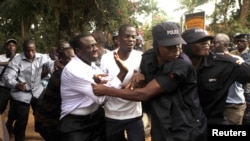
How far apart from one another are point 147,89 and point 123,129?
106cm

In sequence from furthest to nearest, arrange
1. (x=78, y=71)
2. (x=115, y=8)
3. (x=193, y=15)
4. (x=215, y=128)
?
1. (x=115, y=8)
2. (x=193, y=15)
3. (x=78, y=71)
4. (x=215, y=128)

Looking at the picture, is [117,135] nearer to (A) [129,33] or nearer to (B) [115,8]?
(A) [129,33]

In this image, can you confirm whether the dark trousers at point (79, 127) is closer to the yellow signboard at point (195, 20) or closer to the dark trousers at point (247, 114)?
the dark trousers at point (247, 114)

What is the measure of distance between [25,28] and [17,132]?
6.25 m

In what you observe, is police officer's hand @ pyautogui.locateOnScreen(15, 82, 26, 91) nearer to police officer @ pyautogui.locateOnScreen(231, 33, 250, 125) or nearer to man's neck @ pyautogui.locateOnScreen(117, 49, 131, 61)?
man's neck @ pyautogui.locateOnScreen(117, 49, 131, 61)

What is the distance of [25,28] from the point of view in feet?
35.1

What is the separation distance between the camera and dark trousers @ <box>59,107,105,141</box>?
9.97 ft

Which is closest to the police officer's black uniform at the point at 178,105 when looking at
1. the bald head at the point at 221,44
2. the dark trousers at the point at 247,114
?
the bald head at the point at 221,44

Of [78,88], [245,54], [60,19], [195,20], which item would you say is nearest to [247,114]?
[245,54]

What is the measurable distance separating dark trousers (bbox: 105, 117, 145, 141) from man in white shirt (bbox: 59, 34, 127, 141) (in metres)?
0.12

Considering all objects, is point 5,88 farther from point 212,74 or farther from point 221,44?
point 212,74

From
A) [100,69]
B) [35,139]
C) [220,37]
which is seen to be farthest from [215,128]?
[35,139]

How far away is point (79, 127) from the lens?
3.05 meters

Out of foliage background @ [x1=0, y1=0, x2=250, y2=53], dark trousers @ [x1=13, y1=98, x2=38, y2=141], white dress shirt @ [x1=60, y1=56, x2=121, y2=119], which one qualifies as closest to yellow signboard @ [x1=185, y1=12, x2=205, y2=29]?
white dress shirt @ [x1=60, y1=56, x2=121, y2=119]
